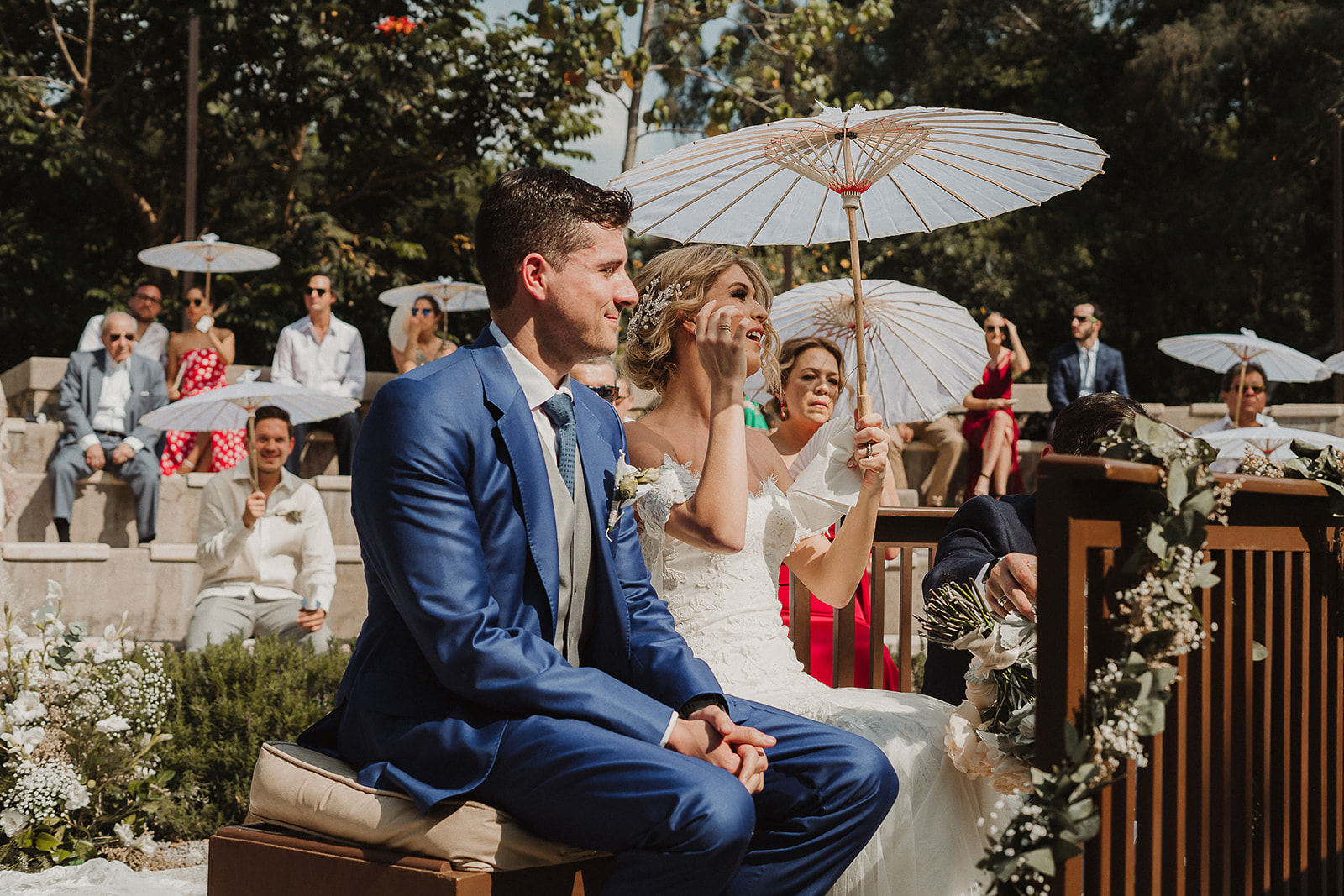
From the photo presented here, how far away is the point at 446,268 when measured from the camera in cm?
1948

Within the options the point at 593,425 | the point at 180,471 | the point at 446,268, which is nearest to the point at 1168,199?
the point at 446,268

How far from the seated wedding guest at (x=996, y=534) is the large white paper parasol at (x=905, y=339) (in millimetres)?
1116

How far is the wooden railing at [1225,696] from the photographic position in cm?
206

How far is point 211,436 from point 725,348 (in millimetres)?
8506

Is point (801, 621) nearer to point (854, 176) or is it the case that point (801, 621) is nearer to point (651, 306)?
point (651, 306)

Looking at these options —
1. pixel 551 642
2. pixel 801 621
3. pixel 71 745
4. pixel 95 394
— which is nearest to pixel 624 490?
pixel 551 642

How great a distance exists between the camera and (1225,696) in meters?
2.47

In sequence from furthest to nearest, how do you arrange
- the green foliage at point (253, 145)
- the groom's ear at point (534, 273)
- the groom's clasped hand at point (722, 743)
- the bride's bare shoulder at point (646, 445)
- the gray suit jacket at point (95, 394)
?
the green foliage at point (253, 145)
the gray suit jacket at point (95, 394)
the bride's bare shoulder at point (646, 445)
the groom's ear at point (534, 273)
the groom's clasped hand at point (722, 743)

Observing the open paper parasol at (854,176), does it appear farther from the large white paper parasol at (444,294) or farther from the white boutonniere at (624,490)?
the large white paper parasol at (444,294)

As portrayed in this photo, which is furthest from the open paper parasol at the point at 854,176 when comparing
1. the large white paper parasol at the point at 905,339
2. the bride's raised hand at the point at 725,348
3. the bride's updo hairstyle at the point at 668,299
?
the large white paper parasol at the point at 905,339

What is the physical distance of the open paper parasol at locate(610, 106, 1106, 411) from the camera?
11.3 ft

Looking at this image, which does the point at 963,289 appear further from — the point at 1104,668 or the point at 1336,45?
the point at 1104,668

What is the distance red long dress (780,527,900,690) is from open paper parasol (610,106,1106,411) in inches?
45.0

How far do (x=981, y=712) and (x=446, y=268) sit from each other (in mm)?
17567
